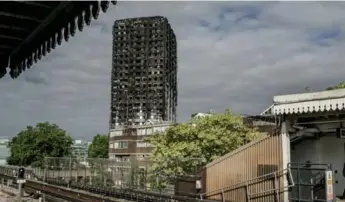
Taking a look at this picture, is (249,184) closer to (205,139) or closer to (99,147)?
(205,139)

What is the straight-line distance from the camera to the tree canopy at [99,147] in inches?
3826

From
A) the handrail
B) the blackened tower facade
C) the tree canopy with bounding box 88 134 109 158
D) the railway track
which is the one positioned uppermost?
the blackened tower facade

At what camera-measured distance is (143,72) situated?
128375 millimetres

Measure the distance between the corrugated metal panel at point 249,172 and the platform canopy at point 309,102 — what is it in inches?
43.3

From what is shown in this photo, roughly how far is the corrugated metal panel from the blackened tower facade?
100527 millimetres

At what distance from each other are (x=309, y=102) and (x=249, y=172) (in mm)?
3849

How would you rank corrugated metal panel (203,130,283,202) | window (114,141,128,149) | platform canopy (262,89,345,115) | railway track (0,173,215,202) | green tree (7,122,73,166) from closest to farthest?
platform canopy (262,89,345,115) → corrugated metal panel (203,130,283,202) → railway track (0,173,215,202) → green tree (7,122,73,166) → window (114,141,128,149)

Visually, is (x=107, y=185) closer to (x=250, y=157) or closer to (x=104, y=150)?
(x=250, y=157)

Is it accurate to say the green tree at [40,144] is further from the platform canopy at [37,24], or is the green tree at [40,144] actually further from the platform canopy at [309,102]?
the platform canopy at [37,24]

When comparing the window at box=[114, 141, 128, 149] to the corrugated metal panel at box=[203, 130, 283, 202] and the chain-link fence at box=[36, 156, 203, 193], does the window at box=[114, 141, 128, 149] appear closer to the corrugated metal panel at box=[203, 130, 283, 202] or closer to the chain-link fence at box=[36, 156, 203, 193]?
the chain-link fence at box=[36, 156, 203, 193]

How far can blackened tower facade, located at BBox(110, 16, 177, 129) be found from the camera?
12169 cm

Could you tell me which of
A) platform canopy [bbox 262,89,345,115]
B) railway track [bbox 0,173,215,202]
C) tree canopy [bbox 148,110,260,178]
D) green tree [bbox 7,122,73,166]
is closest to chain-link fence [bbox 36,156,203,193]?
railway track [bbox 0,173,215,202]

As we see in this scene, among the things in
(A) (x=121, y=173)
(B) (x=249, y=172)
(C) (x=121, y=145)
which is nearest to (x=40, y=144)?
(C) (x=121, y=145)

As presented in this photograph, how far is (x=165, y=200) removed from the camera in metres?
19.1
